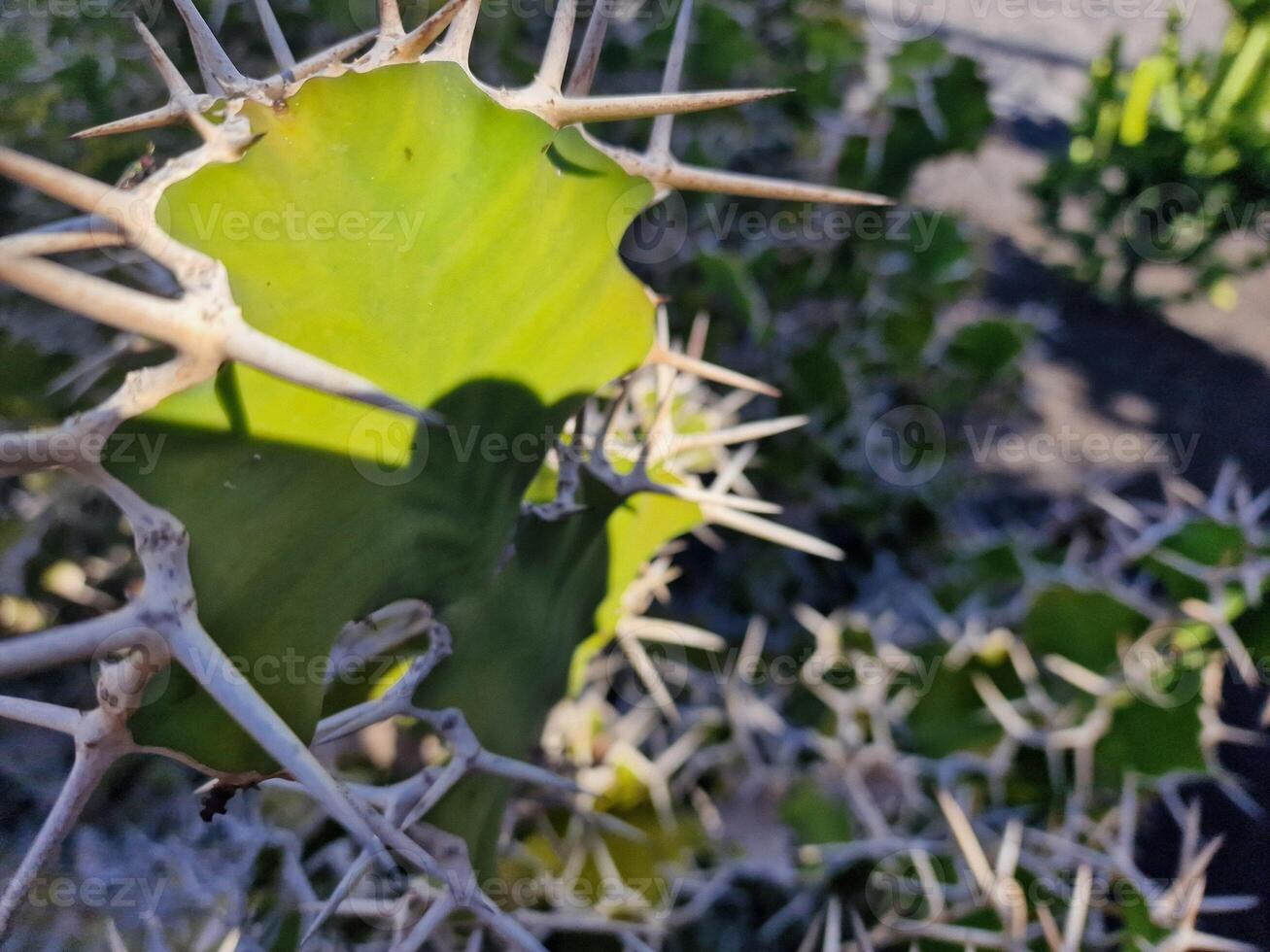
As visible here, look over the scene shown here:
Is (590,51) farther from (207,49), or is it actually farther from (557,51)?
(207,49)

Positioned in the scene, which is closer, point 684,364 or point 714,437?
point 684,364

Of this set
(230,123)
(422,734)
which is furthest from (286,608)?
(422,734)

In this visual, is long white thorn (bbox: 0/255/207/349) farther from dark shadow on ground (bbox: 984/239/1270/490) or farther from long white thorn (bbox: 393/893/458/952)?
dark shadow on ground (bbox: 984/239/1270/490)

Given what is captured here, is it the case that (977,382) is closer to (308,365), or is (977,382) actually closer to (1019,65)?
(308,365)

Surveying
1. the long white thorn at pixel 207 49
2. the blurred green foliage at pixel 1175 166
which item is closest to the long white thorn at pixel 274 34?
the long white thorn at pixel 207 49

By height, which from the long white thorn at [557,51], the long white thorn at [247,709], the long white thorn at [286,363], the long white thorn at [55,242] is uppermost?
the long white thorn at [557,51]

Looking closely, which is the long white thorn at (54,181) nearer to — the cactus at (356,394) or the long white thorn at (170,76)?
the cactus at (356,394)

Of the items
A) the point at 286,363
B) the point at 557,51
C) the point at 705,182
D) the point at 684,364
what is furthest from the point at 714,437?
the point at 286,363
